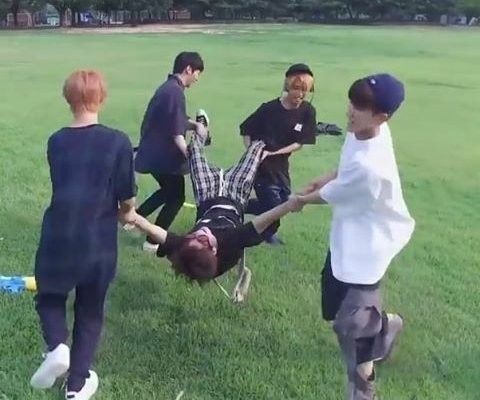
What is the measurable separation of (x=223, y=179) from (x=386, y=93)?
1978 mm

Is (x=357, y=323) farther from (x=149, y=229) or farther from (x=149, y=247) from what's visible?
(x=149, y=247)

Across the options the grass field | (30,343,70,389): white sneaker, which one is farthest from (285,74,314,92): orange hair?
(30,343,70,389): white sneaker

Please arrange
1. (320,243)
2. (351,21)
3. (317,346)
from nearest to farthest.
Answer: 1. (317,346)
2. (320,243)
3. (351,21)

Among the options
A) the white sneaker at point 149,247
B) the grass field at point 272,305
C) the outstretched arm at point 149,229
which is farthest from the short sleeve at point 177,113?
the outstretched arm at point 149,229

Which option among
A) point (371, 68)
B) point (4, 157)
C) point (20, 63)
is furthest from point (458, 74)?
point (4, 157)

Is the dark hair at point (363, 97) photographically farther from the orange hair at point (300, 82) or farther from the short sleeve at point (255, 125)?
the short sleeve at point (255, 125)

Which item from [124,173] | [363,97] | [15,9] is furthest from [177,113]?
[15,9]

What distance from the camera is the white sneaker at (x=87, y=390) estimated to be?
3643 millimetres

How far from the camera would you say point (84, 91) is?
3.46 m

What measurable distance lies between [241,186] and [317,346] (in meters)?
1.30

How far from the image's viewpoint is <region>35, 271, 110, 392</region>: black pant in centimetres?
366

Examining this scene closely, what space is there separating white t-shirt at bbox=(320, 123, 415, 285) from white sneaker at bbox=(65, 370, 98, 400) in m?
1.21

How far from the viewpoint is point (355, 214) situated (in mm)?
3557

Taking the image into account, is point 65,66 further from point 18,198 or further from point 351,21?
point 351,21
